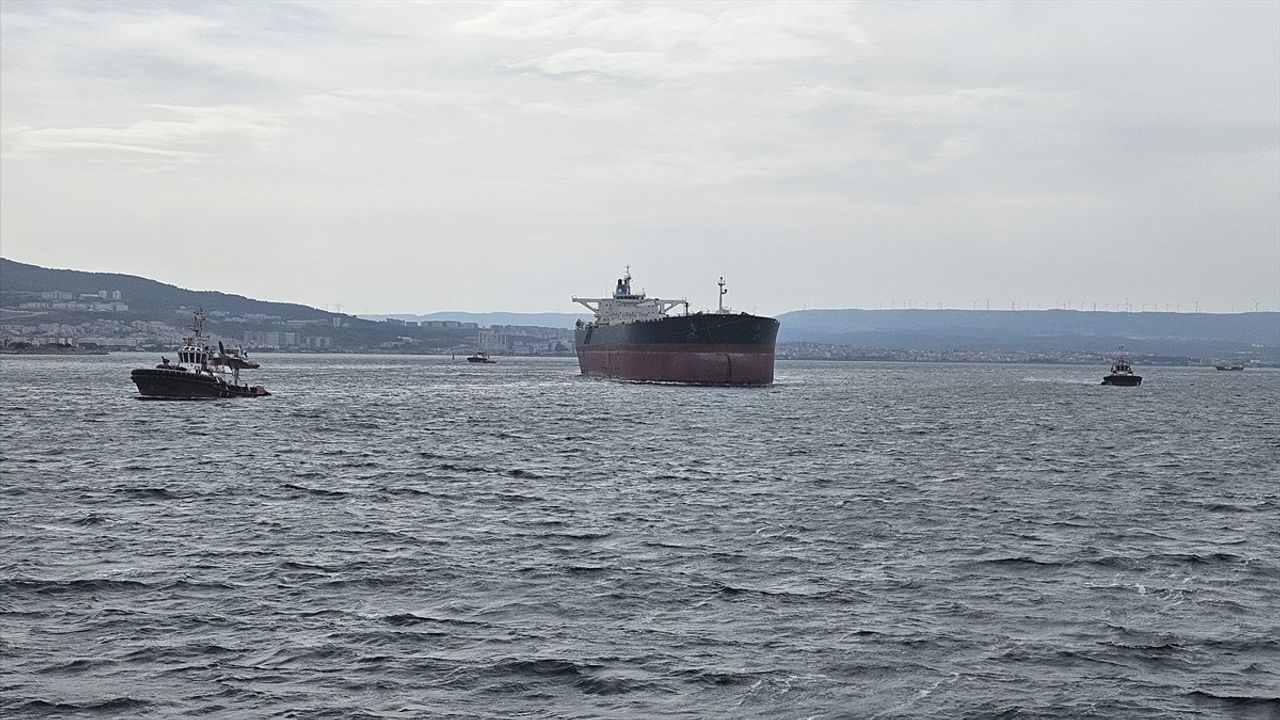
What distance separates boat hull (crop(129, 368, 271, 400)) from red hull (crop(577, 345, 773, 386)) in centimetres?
4041

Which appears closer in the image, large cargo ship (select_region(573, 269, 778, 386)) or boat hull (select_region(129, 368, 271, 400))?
boat hull (select_region(129, 368, 271, 400))

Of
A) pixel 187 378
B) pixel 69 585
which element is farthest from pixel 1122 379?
pixel 69 585

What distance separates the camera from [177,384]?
89000mm

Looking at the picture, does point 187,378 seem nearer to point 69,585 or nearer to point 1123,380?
point 69,585

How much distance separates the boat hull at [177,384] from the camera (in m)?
88.1

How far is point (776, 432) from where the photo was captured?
208ft

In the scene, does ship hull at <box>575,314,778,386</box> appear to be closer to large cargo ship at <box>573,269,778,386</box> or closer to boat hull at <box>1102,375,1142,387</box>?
large cargo ship at <box>573,269,778,386</box>

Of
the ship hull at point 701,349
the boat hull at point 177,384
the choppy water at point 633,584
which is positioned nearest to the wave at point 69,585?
the choppy water at point 633,584

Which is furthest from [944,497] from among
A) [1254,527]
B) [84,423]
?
[84,423]

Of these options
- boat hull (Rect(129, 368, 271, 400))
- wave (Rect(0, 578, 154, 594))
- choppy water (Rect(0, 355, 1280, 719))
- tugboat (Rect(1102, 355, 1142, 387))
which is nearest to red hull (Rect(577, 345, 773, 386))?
boat hull (Rect(129, 368, 271, 400))

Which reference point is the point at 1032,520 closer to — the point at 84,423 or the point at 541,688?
the point at 541,688

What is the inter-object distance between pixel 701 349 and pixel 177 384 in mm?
44835

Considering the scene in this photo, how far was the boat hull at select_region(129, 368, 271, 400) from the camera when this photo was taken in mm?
88062

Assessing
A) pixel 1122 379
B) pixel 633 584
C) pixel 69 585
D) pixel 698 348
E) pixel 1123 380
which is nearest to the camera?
pixel 69 585
